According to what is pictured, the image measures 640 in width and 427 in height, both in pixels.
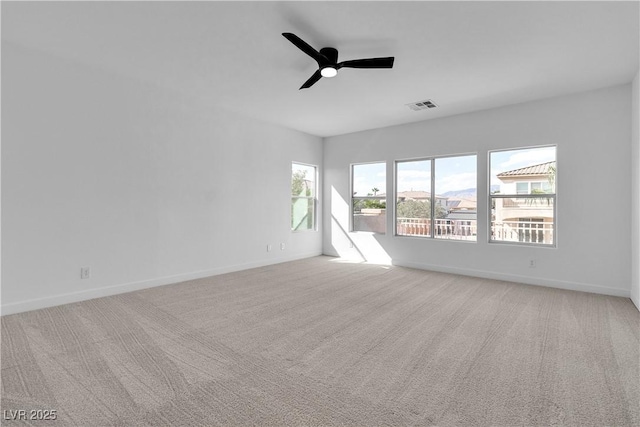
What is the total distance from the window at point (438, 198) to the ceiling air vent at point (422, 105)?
113 centimetres

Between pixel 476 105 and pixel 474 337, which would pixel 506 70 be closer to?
pixel 476 105

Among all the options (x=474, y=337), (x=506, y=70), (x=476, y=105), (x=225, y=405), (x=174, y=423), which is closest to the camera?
(x=174, y=423)

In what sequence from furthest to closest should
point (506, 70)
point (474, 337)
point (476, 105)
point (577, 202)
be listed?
point (476, 105), point (577, 202), point (506, 70), point (474, 337)

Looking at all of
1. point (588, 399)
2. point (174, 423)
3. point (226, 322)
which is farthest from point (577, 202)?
point (174, 423)

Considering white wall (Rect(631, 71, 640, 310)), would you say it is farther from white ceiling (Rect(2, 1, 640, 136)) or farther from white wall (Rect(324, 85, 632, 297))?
white ceiling (Rect(2, 1, 640, 136))

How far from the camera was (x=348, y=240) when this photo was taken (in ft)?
22.5

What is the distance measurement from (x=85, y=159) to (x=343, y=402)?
398 centimetres

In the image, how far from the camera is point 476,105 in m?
4.86

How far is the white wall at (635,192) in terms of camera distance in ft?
11.8

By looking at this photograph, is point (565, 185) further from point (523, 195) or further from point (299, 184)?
point (299, 184)

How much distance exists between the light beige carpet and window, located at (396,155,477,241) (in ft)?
5.82

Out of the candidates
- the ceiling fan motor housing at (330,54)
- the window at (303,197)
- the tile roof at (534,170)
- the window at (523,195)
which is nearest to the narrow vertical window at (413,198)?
the window at (523,195)

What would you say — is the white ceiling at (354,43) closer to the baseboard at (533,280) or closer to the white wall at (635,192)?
the white wall at (635,192)

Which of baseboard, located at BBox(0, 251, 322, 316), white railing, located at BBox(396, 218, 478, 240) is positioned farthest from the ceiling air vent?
baseboard, located at BBox(0, 251, 322, 316)
